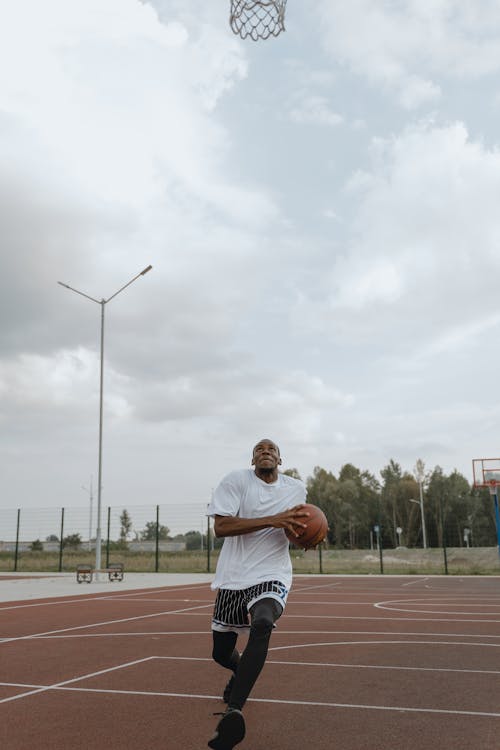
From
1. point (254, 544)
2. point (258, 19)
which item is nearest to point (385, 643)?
point (254, 544)

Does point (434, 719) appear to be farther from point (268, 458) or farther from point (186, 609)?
point (186, 609)

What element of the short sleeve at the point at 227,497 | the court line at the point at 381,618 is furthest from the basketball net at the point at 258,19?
the court line at the point at 381,618

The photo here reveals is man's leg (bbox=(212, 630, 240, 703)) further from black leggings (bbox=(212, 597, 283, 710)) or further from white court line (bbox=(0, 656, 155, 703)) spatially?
white court line (bbox=(0, 656, 155, 703))

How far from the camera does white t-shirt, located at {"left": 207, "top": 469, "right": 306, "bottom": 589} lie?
4.45 meters

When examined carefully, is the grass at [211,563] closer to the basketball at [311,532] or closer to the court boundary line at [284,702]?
the court boundary line at [284,702]

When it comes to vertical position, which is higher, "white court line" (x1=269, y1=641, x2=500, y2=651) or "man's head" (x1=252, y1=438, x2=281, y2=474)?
"man's head" (x1=252, y1=438, x2=281, y2=474)

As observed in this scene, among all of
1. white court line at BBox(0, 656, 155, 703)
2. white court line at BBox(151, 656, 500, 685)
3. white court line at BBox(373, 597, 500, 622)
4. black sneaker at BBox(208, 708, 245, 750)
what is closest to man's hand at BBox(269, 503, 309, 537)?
black sneaker at BBox(208, 708, 245, 750)

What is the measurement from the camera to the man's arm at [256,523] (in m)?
4.30

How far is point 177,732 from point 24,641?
538 cm

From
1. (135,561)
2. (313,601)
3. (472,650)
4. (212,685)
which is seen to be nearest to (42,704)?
(212,685)

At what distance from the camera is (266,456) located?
4664 millimetres

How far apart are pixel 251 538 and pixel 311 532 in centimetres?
40

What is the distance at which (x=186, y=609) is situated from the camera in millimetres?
13219

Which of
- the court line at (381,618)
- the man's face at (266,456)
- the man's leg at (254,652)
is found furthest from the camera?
the court line at (381,618)
